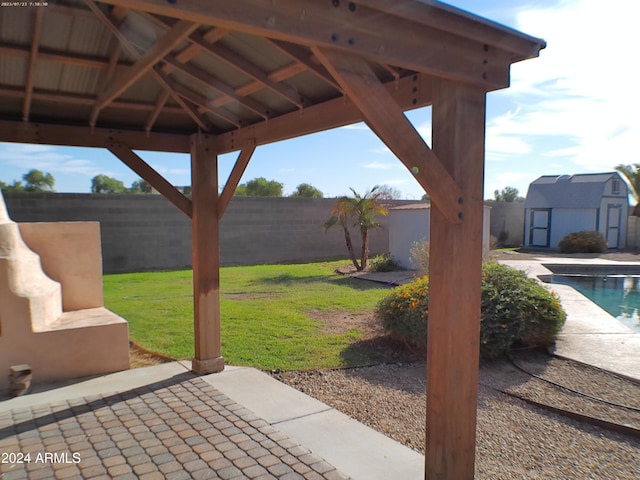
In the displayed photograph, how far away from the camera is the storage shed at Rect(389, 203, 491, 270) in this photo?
1336 cm

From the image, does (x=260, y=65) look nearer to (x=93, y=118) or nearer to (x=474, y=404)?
(x=93, y=118)

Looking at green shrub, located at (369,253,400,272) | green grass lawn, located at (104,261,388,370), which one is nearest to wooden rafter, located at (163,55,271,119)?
green grass lawn, located at (104,261,388,370)

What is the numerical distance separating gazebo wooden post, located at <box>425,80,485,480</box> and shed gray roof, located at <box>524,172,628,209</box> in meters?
22.2

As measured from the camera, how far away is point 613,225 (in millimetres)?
22156

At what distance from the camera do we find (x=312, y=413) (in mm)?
4145

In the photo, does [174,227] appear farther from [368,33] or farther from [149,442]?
[368,33]

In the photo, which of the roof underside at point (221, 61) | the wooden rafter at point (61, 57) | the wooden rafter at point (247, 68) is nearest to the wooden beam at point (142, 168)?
the roof underside at point (221, 61)

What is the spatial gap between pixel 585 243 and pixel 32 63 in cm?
2087

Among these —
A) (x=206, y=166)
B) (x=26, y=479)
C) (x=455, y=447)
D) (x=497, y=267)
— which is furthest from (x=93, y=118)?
(x=497, y=267)

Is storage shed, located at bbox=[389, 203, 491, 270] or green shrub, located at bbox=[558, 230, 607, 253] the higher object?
storage shed, located at bbox=[389, 203, 491, 270]

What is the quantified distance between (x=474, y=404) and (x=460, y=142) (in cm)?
153

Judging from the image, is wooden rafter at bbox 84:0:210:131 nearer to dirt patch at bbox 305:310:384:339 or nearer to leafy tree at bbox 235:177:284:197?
dirt patch at bbox 305:310:384:339

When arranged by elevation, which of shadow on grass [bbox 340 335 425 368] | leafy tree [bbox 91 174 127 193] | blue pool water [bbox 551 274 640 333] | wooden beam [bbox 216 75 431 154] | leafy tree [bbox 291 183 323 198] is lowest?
blue pool water [bbox 551 274 640 333]

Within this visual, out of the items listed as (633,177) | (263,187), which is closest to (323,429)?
(633,177)
